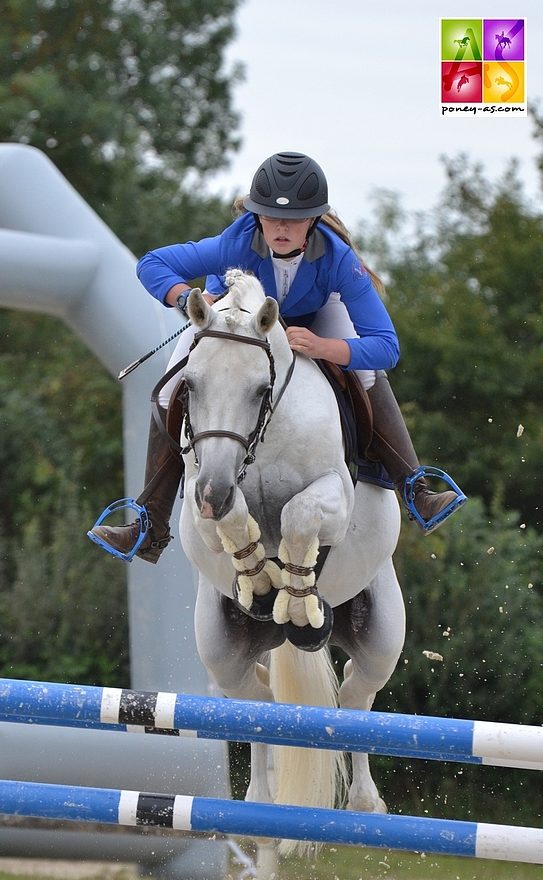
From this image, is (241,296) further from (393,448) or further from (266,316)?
(393,448)

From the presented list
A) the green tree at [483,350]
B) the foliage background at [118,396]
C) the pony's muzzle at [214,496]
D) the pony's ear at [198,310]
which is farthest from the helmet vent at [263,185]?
the green tree at [483,350]

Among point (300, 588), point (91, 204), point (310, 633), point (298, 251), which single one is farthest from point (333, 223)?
point (91, 204)

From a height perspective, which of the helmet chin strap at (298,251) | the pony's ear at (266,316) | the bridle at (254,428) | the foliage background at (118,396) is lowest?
the foliage background at (118,396)

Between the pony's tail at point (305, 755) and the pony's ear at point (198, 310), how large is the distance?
64.7 inches

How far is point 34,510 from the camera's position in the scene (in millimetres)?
11703

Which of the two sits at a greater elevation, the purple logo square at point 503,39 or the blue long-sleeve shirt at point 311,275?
the purple logo square at point 503,39

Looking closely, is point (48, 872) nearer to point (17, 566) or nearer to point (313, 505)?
point (313, 505)

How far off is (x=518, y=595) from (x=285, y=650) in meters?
4.38

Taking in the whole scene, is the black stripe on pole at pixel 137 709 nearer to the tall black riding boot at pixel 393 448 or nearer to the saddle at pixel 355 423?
the saddle at pixel 355 423

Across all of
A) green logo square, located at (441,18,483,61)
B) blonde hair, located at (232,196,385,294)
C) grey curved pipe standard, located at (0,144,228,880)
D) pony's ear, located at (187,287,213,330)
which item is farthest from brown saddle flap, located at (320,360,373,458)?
green logo square, located at (441,18,483,61)

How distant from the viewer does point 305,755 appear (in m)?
4.87

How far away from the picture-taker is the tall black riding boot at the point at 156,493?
427cm

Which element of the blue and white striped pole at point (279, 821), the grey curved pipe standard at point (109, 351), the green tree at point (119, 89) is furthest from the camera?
the green tree at point (119, 89)

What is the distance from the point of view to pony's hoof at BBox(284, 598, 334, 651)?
3.72 metres
